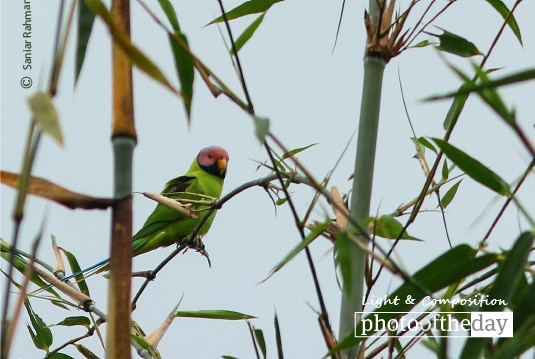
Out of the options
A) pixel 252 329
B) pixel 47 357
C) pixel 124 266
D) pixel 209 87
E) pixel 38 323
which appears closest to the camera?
pixel 124 266

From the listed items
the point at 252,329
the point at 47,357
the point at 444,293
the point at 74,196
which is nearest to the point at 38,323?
the point at 47,357

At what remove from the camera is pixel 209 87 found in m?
0.55

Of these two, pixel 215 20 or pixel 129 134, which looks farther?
pixel 215 20

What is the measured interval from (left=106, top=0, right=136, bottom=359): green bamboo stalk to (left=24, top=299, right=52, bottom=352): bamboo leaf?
755 mm

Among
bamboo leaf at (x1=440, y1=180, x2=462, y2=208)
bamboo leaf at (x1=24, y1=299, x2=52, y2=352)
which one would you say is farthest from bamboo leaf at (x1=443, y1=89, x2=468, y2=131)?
bamboo leaf at (x1=24, y1=299, x2=52, y2=352)

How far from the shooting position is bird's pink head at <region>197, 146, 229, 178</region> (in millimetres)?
3309

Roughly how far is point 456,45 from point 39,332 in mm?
725

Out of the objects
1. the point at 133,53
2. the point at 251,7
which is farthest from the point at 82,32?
the point at 251,7

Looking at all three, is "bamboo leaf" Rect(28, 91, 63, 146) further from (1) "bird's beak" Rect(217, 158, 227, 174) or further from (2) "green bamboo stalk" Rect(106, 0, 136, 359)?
(1) "bird's beak" Rect(217, 158, 227, 174)

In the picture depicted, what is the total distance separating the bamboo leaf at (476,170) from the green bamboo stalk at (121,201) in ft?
1.09

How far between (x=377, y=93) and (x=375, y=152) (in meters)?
0.06

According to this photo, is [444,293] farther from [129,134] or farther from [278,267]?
[129,134]

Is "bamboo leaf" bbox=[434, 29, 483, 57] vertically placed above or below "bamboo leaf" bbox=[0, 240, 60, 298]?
above

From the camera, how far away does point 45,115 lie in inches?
15.9
